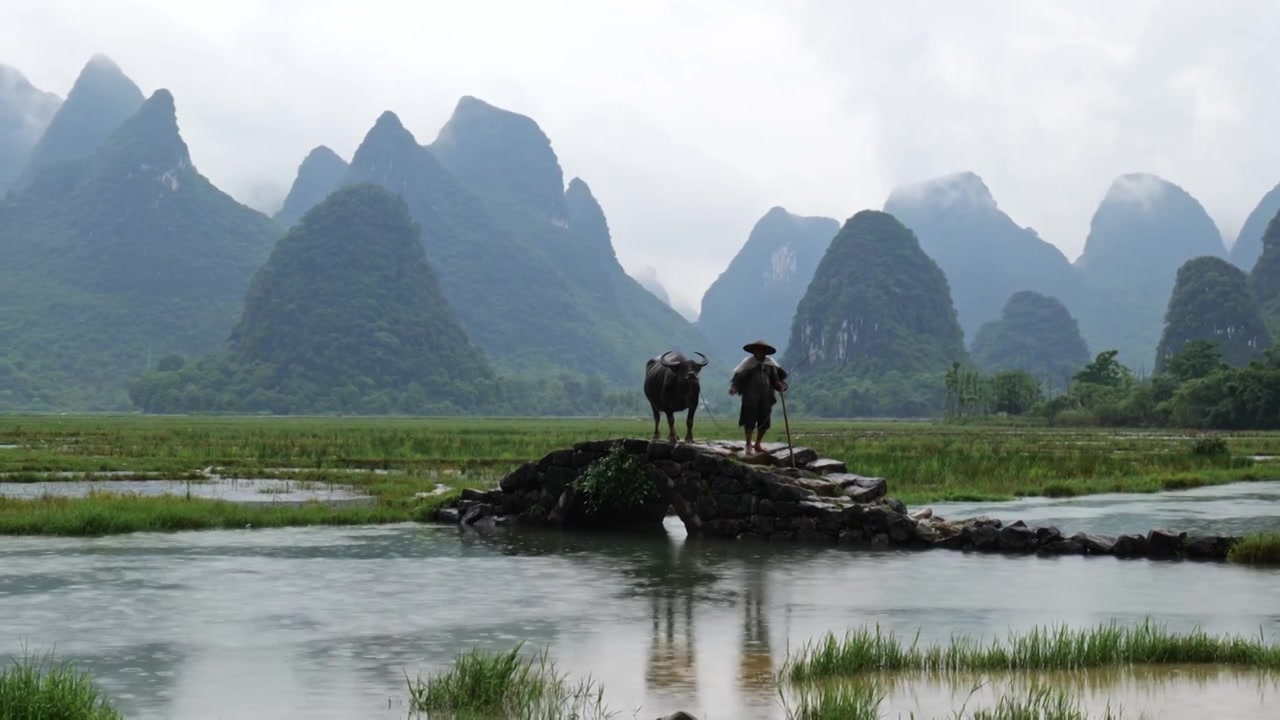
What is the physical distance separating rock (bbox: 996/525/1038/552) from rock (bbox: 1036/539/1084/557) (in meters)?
0.13

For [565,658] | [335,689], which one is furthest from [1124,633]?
[335,689]

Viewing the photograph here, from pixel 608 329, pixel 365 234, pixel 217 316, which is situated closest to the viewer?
pixel 365 234

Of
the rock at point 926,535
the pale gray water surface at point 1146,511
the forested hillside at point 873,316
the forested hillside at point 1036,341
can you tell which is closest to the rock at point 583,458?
the rock at point 926,535

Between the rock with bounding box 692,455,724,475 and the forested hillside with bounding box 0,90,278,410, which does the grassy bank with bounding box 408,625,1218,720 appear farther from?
the forested hillside with bounding box 0,90,278,410

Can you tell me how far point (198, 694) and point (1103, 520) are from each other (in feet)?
46.9

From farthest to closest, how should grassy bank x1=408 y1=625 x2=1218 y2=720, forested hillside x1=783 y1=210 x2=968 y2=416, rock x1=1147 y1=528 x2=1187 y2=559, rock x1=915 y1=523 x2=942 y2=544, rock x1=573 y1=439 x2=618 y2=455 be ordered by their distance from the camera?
forested hillside x1=783 y1=210 x2=968 y2=416 → rock x1=573 y1=439 x2=618 y2=455 → rock x1=915 y1=523 x2=942 y2=544 → rock x1=1147 y1=528 x2=1187 y2=559 → grassy bank x1=408 y1=625 x2=1218 y2=720

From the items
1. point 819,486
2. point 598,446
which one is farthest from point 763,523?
point 598,446

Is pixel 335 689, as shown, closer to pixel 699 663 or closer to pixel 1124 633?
pixel 699 663

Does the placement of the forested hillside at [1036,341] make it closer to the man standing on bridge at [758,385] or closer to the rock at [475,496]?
the man standing on bridge at [758,385]

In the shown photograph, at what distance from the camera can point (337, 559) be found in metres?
13.2

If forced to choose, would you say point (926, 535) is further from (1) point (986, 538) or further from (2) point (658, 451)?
(2) point (658, 451)

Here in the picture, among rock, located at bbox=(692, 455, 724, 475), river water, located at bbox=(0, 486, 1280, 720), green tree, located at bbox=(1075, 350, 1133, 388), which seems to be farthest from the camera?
green tree, located at bbox=(1075, 350, 1133, 388)

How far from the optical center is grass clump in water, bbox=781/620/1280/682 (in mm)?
7489

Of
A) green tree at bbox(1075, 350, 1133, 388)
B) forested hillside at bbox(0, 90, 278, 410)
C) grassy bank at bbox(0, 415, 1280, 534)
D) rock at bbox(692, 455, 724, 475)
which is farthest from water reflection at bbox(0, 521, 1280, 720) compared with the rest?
forested hillside at bbox(0, 90, 278, 410)
